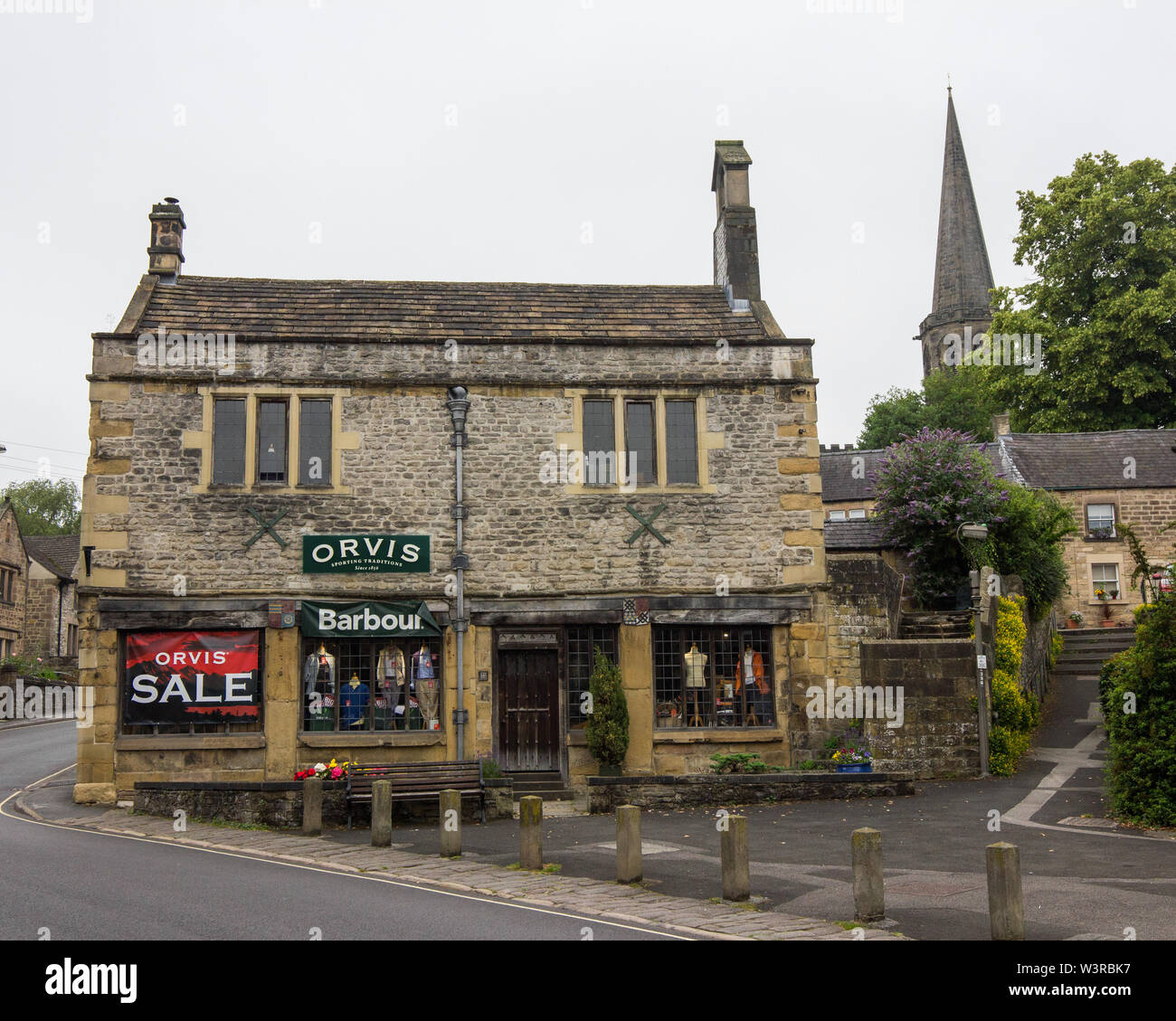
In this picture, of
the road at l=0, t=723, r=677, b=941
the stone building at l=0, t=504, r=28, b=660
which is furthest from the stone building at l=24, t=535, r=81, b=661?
the road at l=0, t=723, r=677, b=941

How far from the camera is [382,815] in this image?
13.7 m

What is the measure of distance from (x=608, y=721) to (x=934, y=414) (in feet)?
126

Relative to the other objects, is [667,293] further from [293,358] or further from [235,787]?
[235,787]

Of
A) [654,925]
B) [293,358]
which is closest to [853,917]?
[654,925]

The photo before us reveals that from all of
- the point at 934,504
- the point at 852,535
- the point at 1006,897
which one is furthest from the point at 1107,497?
the point at 1006,897

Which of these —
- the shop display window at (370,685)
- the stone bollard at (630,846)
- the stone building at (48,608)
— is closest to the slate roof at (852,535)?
the shop display window at (370,685)

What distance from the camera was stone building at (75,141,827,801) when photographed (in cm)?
1817

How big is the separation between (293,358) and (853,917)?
13.3 m

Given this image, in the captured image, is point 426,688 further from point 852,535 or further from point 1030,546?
point 1030,546

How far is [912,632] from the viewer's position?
21.3 m

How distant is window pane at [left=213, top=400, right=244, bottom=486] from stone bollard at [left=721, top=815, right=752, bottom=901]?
11517 mm

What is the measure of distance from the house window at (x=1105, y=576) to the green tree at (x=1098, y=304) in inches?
215

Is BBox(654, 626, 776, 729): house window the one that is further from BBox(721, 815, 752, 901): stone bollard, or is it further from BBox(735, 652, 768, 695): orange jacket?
BBox(721, 815, 752, 901): stone bollard

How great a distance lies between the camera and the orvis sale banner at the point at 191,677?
18109 mm
